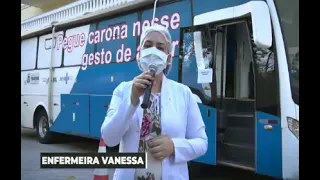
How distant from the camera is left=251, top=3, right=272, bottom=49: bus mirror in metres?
4.54

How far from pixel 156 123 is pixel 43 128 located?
873 centimetres

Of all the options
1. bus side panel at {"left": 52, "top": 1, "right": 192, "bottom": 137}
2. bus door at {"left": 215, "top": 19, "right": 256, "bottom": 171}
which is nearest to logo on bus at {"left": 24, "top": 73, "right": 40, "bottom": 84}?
bus side panel at {"left": 52, "top": 1, "right": 192, "bottom": 137}

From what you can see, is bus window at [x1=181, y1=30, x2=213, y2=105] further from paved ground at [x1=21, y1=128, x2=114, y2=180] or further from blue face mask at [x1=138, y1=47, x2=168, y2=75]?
blue face mask at [x1=138, y1=47, x2=168, y2=75]

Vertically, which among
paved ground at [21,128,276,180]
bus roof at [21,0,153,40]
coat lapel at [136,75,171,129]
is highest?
bus roof at [21,0,153,40]

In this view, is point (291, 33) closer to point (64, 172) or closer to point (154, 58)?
point (154, 58)

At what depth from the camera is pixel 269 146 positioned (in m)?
4.80

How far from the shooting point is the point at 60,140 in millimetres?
10133

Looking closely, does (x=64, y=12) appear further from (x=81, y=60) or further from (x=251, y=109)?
(x=251, y=109)

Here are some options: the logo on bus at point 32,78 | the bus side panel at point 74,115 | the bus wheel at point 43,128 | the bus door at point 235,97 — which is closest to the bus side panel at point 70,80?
the bus side panel at point 74,115

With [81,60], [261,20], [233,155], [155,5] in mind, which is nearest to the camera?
[261,20]

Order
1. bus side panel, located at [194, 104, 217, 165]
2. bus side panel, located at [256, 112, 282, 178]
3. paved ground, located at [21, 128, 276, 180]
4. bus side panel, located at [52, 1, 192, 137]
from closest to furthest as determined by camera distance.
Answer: bus side panel, located at [256, 112, 282, 178] < bus side panel, located at [194, 104, 217, 165] < bus side panel, located at [52, 1, 192, 137] < paved ground, located at [21, 128, 276, 180]

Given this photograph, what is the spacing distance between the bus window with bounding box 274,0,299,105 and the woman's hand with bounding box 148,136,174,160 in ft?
10.4
